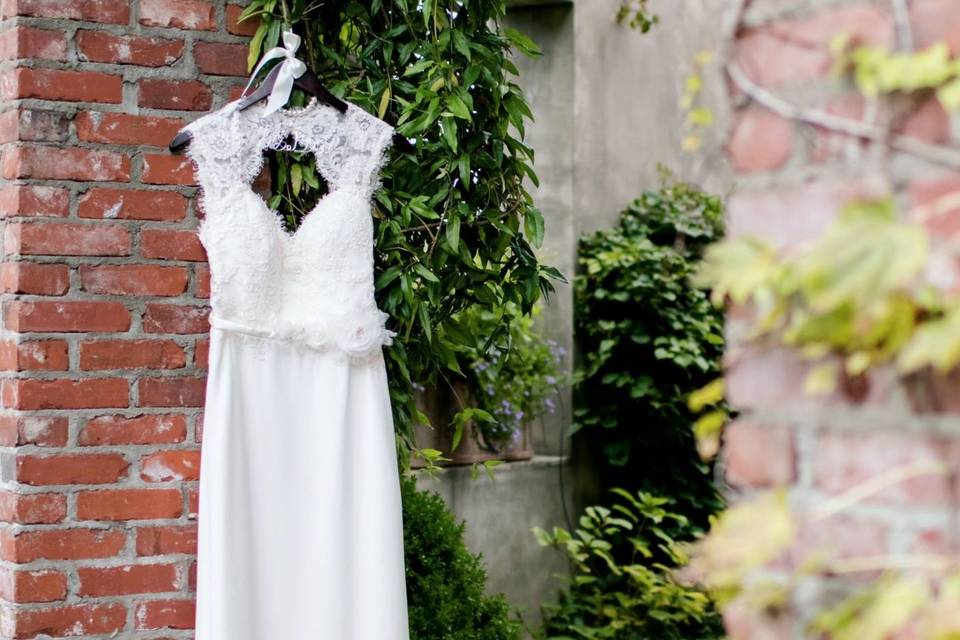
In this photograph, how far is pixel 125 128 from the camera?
2158 millimetres

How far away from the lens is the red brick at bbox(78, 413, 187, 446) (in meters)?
2.13

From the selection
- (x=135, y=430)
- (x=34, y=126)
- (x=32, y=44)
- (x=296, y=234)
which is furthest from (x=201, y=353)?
(x=32, y=44)

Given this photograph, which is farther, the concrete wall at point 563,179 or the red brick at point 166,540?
the concrete wall at point 563,179

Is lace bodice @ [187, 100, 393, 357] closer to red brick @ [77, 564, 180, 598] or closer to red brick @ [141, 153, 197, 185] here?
red brick @ [141, 153, 197, 185]

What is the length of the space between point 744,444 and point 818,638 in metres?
0.19

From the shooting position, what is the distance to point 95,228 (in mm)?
2137

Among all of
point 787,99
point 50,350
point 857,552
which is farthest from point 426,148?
point 857,552

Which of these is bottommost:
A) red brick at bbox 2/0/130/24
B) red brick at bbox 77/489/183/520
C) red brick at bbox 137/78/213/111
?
red brick at bbox 77/489/183/520

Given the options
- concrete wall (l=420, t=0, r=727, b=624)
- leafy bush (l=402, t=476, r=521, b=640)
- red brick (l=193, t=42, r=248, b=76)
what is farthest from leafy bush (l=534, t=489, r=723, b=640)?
red brick (l=193, t=42, r=248, b=76)

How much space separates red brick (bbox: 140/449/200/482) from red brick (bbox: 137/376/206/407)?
0.09 meters

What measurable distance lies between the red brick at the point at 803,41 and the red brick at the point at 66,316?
1.40 metres

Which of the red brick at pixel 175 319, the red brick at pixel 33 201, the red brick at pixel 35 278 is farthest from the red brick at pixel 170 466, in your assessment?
the red brick at pixel 33 201

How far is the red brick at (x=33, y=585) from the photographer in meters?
2.08

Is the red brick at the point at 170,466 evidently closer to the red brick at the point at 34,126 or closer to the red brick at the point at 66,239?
the red brick at the point at 66,239
